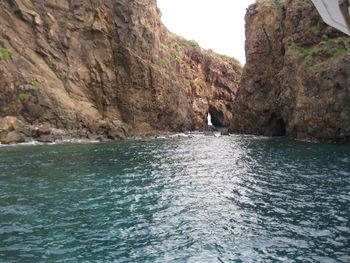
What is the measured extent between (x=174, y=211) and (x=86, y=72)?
52636 millimetres

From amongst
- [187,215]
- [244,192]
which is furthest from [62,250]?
[244,192]

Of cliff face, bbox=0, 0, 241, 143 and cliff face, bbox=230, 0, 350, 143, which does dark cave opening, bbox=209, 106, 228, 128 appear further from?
cliff face, bbox=230, 0, 350, 143

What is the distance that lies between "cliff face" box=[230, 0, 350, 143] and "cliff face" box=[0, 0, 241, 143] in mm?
20040

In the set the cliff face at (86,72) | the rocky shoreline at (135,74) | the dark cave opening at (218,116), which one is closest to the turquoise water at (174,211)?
the rocky shoreline at (135,74)

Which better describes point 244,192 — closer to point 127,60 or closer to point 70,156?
point 70,156

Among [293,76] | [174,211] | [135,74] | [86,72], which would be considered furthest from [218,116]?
[174,211]

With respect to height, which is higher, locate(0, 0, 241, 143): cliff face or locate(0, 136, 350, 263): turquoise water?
locate(0, 0, 241, 143): cliff face

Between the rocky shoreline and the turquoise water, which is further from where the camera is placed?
the rocky shoreline

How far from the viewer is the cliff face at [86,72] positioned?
52125mm

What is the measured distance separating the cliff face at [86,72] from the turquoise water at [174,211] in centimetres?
2464

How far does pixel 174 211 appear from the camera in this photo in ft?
53.1

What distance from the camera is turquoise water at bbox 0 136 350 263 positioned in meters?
11.6

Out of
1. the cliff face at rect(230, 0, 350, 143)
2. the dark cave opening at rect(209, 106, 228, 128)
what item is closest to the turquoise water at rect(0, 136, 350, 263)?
the cliff face at rect(230, 0, 350, 143)

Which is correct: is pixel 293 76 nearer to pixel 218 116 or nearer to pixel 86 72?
pixel 86 72
